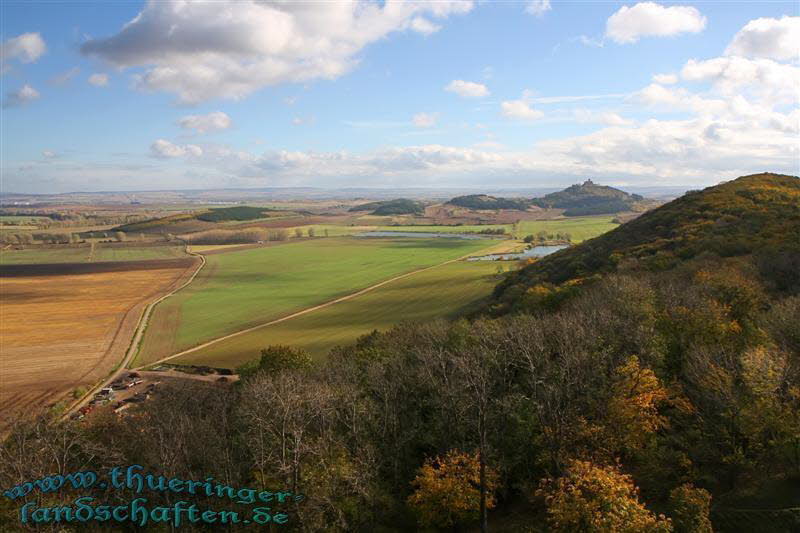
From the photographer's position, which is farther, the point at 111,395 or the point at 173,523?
the point at 111,395

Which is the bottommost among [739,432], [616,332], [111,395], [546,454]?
[111,395]

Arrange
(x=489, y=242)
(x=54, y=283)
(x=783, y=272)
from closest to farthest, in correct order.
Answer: (x=783, y=272)
(x=54, y=283)
(x=489, y=242)

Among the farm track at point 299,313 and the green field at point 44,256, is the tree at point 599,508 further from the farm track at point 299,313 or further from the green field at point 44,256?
the green field at point 44,256

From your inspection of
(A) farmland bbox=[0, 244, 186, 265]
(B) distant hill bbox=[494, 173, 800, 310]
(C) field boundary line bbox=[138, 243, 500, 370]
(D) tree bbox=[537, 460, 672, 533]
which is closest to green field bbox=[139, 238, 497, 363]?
(C) field boundary line bbox=[138, 243, 500, 370]

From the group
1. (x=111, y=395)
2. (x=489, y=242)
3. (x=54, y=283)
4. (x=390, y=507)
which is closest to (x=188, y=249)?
(x=54, y=283)

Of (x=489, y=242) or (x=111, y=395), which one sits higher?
(x=489, y=242)

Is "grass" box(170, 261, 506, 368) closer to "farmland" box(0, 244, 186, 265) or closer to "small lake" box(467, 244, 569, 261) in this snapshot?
"small lake" box(467, 244, 569, 261)

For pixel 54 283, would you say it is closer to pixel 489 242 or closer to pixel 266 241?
pixel 266 241
